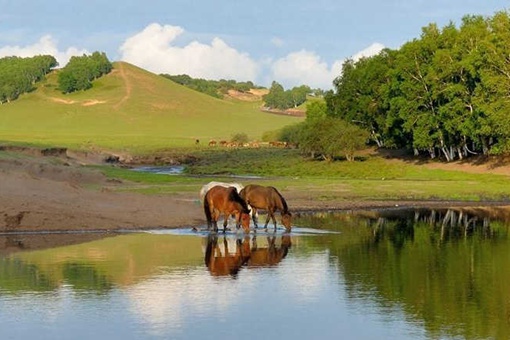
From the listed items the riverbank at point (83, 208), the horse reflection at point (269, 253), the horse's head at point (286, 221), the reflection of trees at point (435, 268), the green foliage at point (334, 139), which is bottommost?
the reflection of trees at point (435, 268)

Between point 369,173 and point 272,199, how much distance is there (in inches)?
1692

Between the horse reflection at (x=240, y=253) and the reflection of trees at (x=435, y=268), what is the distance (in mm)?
1637

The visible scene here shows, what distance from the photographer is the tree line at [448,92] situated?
6988cm

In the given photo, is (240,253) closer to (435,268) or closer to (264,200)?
(435,268)

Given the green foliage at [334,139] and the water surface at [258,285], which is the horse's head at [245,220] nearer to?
the water surface at [258,285]

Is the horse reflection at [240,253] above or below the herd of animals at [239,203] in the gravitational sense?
below

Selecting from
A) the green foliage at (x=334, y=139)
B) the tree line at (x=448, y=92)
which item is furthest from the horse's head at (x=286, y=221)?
the green foliage at (x=334, y=139)

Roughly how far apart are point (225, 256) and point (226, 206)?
17.9 ft

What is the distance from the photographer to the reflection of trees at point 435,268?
55.8 ft

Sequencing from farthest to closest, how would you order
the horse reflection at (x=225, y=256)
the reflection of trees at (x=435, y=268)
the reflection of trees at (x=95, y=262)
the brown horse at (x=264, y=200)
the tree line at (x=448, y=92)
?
the tree line at (x=448, y=92)
the brown horse at (x=264, y=200)
the horse reflection at (x=225, y=256)
the reflection of trees at (x=95, y=262)
the reflection of trees at (x=435, y=268)

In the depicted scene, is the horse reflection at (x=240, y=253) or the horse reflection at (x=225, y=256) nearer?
the horse reflection at (x=225, y=256)

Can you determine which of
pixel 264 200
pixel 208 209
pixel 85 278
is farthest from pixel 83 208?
pixel 85 278

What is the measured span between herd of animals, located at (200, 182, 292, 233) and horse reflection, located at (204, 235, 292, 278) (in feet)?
3.09

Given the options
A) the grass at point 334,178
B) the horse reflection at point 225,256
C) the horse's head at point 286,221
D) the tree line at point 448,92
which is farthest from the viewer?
the tree line at point 448,92
